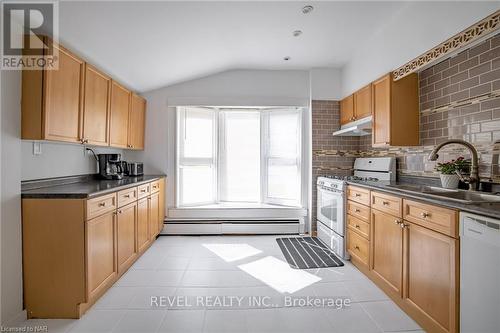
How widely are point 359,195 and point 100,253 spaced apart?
2457 mm

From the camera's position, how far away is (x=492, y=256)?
1.24 metres

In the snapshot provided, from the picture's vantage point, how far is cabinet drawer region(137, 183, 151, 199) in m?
2.94

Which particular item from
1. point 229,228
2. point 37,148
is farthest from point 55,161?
point 229,228

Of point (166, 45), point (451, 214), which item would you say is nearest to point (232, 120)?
point (166, 45)

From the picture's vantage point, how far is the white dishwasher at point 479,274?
1234mm

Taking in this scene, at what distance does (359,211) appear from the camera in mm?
2691

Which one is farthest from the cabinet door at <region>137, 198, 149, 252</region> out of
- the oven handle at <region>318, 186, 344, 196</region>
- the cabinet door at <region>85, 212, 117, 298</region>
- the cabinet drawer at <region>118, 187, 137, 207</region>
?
the oven handle at <region>318, 186, 344, 196</region>

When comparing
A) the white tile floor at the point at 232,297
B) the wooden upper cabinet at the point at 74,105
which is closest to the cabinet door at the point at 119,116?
the wooden upper cabinet at the point at 74,105

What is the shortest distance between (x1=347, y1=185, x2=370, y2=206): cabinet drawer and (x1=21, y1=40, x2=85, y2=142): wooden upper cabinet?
272 cm

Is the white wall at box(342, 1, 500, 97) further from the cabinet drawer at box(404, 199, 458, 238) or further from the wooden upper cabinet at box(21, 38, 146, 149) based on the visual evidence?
the wooden upper cabinet at box(21, 38, 146, 149)

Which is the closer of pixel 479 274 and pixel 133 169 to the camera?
pixel 479 274

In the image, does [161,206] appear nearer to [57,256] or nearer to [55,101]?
[57,256]

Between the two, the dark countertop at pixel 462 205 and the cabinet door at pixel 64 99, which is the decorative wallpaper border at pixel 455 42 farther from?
the cabinet door at pixel 64 99

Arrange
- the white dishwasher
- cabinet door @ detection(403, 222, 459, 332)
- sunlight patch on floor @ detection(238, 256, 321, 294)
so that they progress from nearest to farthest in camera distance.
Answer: the white dishwasher, cabinet door @ detection(403, 222, 459, 332), sunlight patch on floor @ detection(238, 256, 321, 294)
